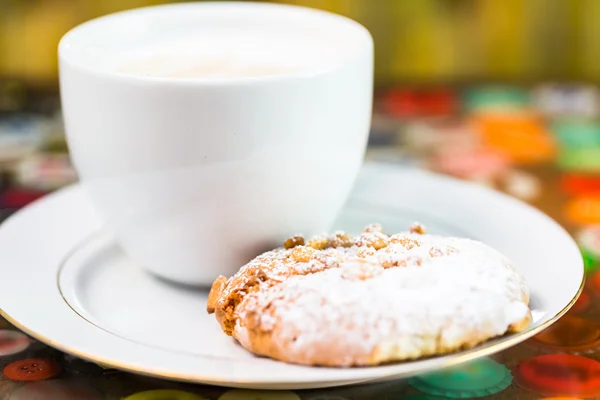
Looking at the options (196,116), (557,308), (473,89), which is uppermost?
(196,116)

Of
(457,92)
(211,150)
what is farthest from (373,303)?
(457,92)

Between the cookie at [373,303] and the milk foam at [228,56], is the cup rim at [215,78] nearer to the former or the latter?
the milk foam at [228,56]

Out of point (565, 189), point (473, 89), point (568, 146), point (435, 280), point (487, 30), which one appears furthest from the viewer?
point (487, 30)

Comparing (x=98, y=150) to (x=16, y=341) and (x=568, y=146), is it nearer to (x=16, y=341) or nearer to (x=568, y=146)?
(x=16, y=341)

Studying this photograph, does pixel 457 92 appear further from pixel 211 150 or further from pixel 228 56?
pixel 211 150

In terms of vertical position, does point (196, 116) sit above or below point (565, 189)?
above

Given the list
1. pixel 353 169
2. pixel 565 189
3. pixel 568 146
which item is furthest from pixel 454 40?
pixel 353 169

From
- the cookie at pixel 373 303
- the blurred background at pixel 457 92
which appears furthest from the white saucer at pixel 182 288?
the blurred background at pixel 457 92
